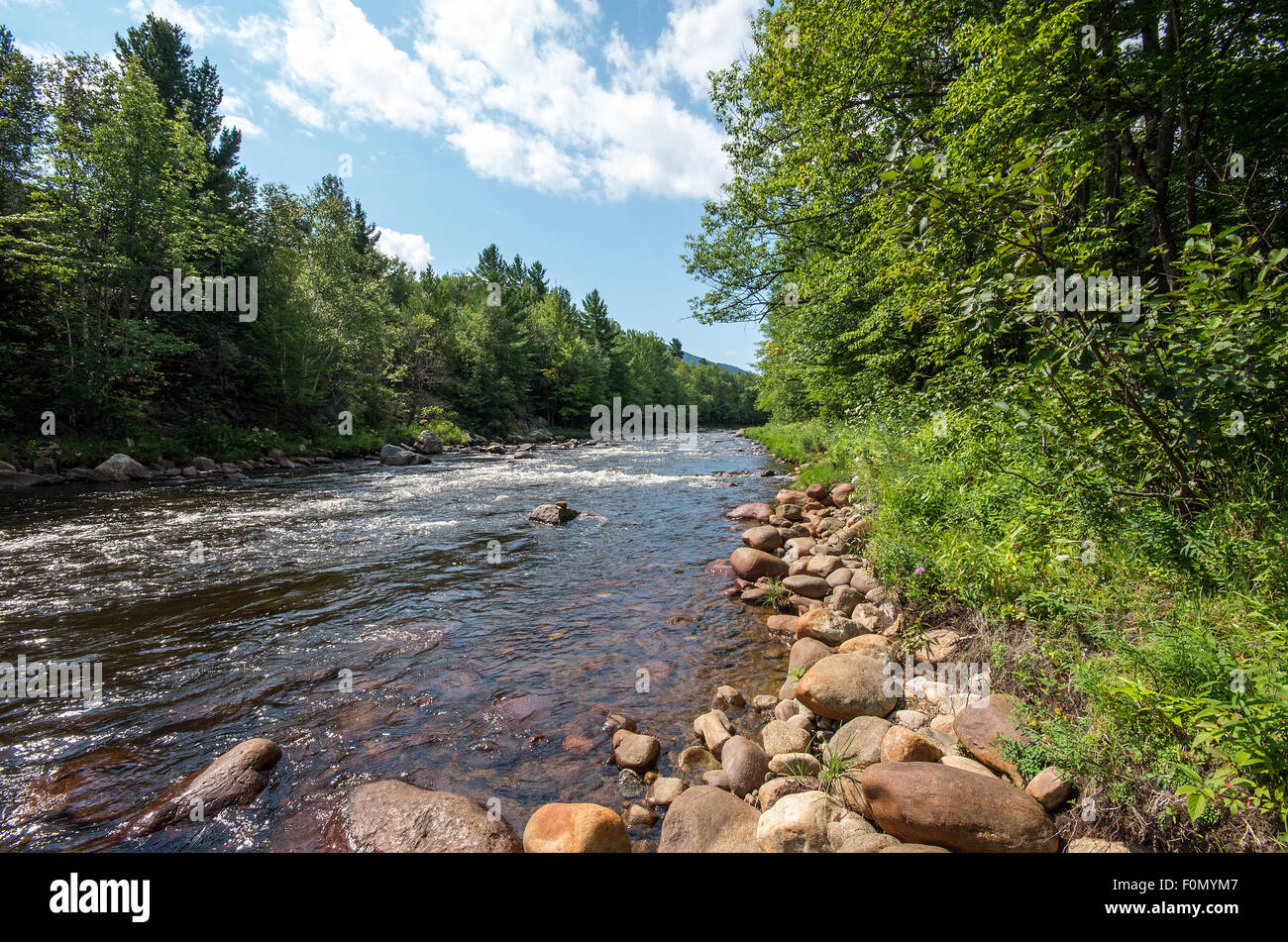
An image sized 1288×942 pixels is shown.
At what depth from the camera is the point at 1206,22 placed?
6.35 meters

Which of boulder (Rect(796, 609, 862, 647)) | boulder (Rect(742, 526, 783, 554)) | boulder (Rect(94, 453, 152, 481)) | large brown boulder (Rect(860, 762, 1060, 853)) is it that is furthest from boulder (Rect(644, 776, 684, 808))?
boulder (Rect(94, 453, 152, 481))

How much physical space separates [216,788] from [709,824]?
3.41 m

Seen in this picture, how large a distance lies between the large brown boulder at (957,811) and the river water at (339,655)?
1.50m

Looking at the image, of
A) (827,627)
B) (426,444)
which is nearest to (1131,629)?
(827,627)

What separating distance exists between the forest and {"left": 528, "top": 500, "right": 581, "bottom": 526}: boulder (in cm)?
701

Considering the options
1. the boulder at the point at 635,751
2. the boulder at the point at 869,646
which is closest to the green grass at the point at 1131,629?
the boulder at the point at 869,646

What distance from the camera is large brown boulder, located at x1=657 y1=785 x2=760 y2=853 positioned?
9.60ft

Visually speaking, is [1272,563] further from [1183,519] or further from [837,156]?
[837,156]

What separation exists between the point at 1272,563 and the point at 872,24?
437 inches

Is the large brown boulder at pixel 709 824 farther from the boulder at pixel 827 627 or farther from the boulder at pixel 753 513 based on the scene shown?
the boulder at pixel 753 513

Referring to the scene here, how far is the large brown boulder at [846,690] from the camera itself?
407 cm

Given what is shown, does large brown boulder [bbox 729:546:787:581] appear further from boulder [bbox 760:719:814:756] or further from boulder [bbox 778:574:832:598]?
boulder [bbox 760:719:814:756]
